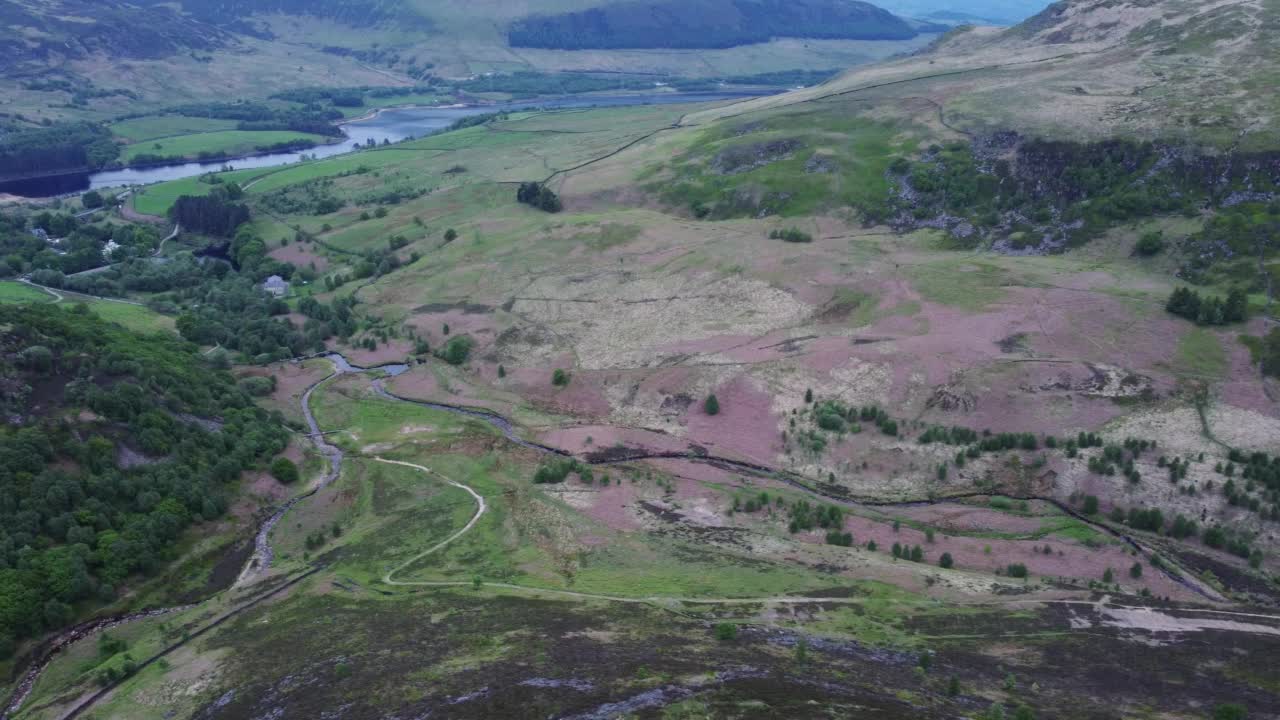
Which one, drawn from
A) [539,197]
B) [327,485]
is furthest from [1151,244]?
[539,197]

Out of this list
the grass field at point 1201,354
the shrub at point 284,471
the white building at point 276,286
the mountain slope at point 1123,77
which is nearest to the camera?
the shrub at point 284,471

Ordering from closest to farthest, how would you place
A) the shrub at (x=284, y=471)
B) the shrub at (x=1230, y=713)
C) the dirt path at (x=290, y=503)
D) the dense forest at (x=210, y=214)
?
the shrub at (x=1230, y=713) → the dirt path at (x=290, y=503) → the shrub at (x=284, y=471) → the dense forest at (x=210, y=214)

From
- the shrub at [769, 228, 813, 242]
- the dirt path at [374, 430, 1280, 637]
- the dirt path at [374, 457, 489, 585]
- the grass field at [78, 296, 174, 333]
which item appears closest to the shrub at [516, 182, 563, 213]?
the shrub at [769, 228, 813, 242]

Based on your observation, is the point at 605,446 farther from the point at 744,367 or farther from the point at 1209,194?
the point at 1209,194

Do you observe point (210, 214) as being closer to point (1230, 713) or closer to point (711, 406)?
point (711, 406)

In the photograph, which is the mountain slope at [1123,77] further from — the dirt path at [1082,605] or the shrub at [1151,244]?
the dirt path at [1082,605]

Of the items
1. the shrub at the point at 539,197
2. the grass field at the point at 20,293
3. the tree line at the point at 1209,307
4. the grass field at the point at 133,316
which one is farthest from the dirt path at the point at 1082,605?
the shrub at the point at 539,197

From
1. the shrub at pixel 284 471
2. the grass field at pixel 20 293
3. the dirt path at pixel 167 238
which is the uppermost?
the dirt path at pixel 167 238
